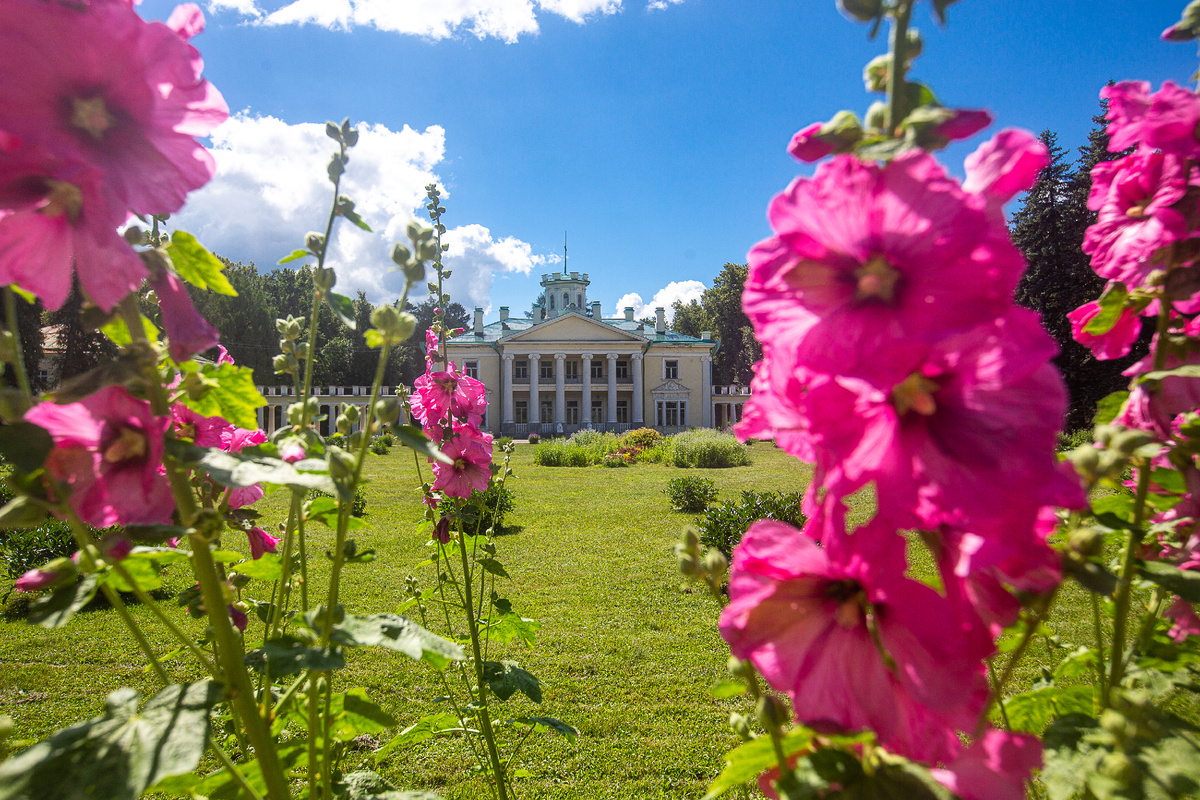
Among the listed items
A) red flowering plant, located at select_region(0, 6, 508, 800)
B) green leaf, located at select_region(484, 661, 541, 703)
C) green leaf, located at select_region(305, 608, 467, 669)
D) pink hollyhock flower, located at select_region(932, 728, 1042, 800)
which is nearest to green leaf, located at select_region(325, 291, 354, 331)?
red flowering plant, located at select_region(0, 6, 508, 800)

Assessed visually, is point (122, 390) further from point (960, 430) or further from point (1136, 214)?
point (1136, 214)

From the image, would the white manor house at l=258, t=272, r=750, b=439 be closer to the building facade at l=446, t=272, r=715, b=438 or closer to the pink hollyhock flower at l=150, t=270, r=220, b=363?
the building facade at l=446, t=272, r=715, b=438

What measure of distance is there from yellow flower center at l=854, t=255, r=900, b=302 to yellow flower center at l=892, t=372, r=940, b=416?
0.07 m

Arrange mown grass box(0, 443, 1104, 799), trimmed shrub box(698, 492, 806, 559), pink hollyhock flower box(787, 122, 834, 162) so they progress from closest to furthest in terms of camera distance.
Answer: pink hollyhock flower box(787, 122, 834, 162), mown grass box(0, 443, 1104, 799), trimmed shrub box(698, 492, 806, 559)

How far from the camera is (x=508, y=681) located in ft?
5.76

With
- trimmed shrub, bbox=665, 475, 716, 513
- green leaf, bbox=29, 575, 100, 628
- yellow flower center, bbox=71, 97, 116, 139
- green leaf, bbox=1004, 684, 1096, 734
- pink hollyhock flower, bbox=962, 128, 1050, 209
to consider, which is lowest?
trimmed shrub, bbox=665, 475, 716, 513

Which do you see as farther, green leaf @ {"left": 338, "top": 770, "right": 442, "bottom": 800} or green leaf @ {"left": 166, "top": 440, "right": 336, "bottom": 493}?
green leaf @ {"left": 338, "top": 770, "right": 442, "bottom": 800}

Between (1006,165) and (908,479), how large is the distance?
0.82ft

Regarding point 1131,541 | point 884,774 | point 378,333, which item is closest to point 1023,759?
point 884,774

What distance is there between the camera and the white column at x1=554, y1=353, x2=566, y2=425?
37594 mm

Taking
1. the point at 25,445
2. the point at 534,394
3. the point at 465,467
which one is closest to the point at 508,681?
the point at 465,467

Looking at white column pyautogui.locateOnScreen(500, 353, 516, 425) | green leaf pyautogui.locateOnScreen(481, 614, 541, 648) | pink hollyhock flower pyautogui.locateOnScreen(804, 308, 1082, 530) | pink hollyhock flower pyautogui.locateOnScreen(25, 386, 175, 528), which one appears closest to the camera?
pink hollyhock flower pyautogui.locateOnScreen(804, 308, 1082, 530)

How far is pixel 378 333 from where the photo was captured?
0.84 m

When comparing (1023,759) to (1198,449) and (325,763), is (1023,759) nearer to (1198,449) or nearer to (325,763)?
(1198,449)
